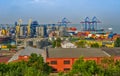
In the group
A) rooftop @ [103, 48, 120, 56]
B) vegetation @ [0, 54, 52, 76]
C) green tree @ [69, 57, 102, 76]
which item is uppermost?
green tree @ [69, 57, 102, 76]

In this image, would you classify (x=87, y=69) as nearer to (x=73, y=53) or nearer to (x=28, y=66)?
(x=28, y=66)

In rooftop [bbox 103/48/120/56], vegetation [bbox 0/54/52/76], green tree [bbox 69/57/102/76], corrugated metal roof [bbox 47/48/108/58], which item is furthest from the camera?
rooftop [bbox 103/48/120/56]

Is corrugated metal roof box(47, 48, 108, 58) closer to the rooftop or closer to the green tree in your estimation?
the rooftop

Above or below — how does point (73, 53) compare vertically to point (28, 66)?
below

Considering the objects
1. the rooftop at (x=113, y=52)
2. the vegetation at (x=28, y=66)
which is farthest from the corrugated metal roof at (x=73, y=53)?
the vegetation at (x=28, y=66)

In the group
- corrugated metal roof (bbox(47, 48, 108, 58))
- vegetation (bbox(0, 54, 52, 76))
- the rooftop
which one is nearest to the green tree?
vegetation (bbox(0, 54, 52, 76))

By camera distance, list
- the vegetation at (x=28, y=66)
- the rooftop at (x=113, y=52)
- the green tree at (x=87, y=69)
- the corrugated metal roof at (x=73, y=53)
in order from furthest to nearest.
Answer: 1. the rooftop at (x=113, y=52)
2. the corrugated metal roof at (x=73, y=53)
3. the vegetation at (x=28, y=66)
4. the green tree at (x=87, y=69)

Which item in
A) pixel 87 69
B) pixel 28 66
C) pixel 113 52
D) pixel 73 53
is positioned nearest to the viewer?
pixel 87 69

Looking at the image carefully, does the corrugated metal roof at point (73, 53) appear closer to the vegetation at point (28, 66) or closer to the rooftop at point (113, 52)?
the rooftop at point (113, 52)

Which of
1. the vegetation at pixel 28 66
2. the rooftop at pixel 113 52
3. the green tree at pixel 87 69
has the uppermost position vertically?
the green tree at pixel 87 69

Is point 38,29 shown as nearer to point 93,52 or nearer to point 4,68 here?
point 93,52

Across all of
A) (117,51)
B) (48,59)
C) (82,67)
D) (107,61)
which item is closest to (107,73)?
(82,67)

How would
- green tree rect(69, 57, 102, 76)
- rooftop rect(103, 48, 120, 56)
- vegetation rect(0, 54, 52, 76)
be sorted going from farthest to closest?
1. rooftop rect(103, 48, 120, 56)
2. vegetation rect(0, 54, 52, 76)
3. green tree rect(69, 57, 102, 76)

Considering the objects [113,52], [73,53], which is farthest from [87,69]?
[113,52]
